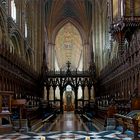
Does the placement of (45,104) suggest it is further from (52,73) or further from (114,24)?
(114,24)

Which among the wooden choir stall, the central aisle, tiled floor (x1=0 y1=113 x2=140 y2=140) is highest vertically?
the wooden choir stall

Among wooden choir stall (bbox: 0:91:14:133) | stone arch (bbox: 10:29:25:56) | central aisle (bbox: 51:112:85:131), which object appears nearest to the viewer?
wooden choir stall (bbox: 0:91:14:133)

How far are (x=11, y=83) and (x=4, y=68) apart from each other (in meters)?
2.30

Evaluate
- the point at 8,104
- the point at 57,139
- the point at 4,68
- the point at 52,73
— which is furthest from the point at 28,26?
the point at 57,139

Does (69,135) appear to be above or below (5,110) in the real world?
below

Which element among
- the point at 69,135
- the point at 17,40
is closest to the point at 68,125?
the point at 69,135

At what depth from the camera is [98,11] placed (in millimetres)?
39500

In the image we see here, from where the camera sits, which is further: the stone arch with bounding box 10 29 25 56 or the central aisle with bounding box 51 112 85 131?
the stone arch with bounding box 10 29 25 56

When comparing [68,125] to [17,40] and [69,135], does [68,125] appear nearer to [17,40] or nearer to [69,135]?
[69,135]

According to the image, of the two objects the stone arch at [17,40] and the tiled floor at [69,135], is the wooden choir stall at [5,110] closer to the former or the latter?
the tiled floor at [69,135]

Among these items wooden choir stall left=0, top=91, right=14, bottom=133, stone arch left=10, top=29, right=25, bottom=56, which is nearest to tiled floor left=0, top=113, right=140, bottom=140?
wooden choir stall left=0, top=91, right=14, bottom=133

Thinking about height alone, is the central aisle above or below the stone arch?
below

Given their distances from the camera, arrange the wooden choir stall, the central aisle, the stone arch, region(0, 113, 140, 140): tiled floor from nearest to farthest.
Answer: region(0, 113, 140, 140): tiled floor → the wooden choir stall → the central aisle → the stone arch

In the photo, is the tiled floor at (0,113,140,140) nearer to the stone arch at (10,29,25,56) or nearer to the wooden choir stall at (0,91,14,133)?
the wooden choir stall at (0,91,14,133)
